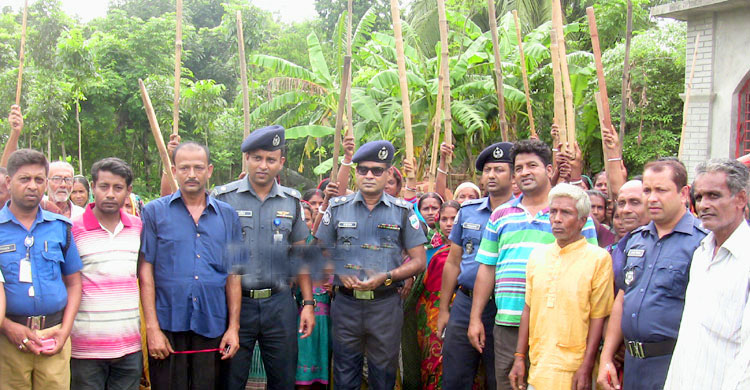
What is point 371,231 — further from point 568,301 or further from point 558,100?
point 558,100

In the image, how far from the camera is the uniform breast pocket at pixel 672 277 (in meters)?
2.76

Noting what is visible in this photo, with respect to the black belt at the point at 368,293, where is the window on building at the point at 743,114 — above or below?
above

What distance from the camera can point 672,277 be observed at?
2779mm

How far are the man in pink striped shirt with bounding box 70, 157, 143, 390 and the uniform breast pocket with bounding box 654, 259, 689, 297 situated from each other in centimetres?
268

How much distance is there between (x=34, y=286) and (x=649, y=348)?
299cm

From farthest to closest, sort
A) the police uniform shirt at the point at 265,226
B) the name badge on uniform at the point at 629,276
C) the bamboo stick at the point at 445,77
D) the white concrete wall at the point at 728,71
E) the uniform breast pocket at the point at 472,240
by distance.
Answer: the white concrete wall at the point at 728,71, the bamboo stick at the point at 445,77, the uniform breast pocket at the point at 472,240, the police uniform shirt at the point at 265,226, the name badge on uniform at the point at 629,276

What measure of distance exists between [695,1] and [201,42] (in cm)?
2139

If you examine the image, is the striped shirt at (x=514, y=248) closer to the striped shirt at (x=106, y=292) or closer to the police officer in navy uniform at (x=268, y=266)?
the police officer in navy uniform at (x=268, y=266)

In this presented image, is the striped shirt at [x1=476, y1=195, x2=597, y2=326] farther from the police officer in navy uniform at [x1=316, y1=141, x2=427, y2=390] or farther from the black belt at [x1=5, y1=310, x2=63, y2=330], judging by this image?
the black belt at [x1=5, y1=310, x2=63, y2=330]

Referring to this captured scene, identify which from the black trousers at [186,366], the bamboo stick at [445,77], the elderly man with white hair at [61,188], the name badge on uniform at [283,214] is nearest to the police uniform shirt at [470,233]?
the bamboo stick at [445,77]

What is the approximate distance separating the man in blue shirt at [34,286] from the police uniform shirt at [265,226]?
92cm

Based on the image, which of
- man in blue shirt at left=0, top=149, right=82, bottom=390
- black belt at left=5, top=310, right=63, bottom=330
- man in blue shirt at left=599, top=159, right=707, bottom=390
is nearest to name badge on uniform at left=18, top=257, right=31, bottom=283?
man in blue shirt at left=0, top=149, right=82, bottom=390

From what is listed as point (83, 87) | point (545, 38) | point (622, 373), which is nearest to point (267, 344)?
point (622, 373)

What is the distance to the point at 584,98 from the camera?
1185 centimetres
